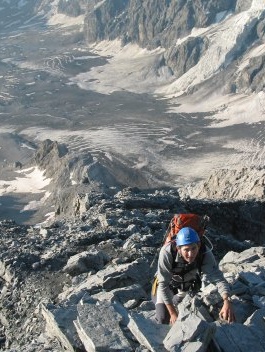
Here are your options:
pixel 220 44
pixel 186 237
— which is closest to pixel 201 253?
pixel 186 237

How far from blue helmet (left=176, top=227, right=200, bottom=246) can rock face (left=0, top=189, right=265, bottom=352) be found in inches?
46.2

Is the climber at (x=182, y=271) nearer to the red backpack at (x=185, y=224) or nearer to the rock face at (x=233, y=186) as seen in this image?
the red backpack at (x=185, y=224)

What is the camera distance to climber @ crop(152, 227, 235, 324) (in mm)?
10148

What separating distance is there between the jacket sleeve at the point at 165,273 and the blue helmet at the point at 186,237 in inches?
15.4

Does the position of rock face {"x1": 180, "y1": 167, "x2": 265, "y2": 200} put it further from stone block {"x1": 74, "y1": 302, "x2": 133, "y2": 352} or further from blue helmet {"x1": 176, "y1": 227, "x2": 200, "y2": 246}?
blue helmet {"x1": 176, "y1": 227, "x2": 200, "y2": 246}

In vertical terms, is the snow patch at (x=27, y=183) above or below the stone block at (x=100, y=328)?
below

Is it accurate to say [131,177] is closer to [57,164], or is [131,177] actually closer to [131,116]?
[57,164]

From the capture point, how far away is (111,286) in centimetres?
1566

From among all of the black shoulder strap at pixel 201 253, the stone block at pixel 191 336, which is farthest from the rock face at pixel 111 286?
the black shoulder strap at pixel 201 253

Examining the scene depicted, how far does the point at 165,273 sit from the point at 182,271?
0.44m

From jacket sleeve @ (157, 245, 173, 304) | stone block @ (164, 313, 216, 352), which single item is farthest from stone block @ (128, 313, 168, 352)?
jacket sleeve @ (157, 245, 173, 304)

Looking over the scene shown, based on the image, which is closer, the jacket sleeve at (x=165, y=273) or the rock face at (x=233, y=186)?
the jacket sleeve at (x=165, y=273)

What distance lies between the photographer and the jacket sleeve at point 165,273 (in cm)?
1044

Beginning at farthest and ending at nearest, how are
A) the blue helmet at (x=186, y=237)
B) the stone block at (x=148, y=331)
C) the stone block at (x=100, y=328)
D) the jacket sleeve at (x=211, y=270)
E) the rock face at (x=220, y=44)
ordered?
the rock face at (x=220, y=44) → the jacket sleeve at (x=211, y=270) → the stone block at (x=100, y=328) → the blue helmet at (x=186, y=237) → the stone block at (x=148, y=331)
